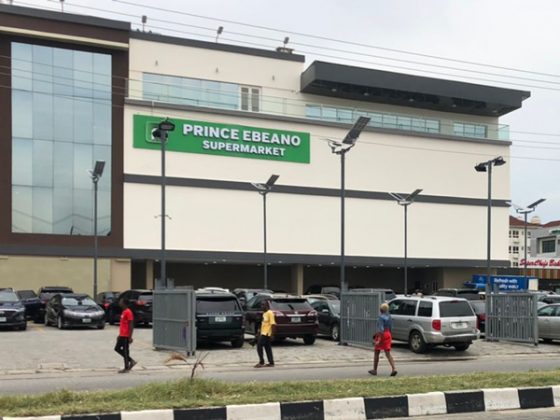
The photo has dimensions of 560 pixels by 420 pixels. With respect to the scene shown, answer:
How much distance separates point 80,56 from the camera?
149ft

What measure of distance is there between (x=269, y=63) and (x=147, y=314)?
99.0ft

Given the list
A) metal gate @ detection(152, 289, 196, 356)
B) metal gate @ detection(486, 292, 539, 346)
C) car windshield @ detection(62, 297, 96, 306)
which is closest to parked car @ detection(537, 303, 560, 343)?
metal gate @ detection(486, 292, 539, 346)

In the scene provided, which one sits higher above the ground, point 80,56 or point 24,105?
point 80,56

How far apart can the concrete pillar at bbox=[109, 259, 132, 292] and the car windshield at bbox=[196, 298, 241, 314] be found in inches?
1052

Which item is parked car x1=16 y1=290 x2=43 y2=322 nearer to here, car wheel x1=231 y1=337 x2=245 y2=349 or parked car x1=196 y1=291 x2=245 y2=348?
parked car x1=196 y1=291 x2=245 y2=348

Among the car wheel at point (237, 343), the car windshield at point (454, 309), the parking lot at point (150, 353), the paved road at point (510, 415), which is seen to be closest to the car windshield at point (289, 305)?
the parking lot at point (150, 353)

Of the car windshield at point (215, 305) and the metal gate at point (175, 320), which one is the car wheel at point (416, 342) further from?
the metal gate at point (175, 320)

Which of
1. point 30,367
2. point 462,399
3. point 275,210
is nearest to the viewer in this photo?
point 462,399

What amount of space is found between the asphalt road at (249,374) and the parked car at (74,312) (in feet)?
39.6

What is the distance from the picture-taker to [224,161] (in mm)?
49094

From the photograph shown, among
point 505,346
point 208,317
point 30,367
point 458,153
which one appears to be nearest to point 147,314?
point 208,317

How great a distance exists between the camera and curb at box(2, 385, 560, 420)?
Result: 332 inches

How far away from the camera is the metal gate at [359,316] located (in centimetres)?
1994

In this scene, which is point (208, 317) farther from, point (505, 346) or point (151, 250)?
point (151, 250)
